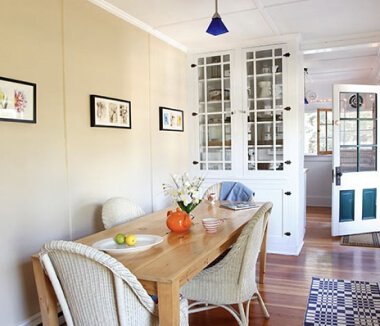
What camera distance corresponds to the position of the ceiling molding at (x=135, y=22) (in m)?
3.17

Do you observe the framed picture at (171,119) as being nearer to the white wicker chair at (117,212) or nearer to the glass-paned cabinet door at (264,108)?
the glass-paned cabinet door at (264,108)


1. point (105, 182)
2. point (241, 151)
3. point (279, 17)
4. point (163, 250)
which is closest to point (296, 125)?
point (241, 151)

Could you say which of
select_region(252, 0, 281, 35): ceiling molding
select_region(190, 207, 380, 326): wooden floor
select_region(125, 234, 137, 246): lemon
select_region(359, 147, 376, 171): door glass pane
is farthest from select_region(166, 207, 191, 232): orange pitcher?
select_region(359, 147, 376, 171): door glass pane

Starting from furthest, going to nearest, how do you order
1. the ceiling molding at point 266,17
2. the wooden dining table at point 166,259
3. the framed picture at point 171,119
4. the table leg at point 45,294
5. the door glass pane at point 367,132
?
the door glass pane at point 367,132 → the framed picture at point 171,119 → the ceiling molding at point 266,17 → the table leg at point 45,294 → the wooden dining table at point 166,259

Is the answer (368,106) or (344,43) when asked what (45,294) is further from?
(368,106)

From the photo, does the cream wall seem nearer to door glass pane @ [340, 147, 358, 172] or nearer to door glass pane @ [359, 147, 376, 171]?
door glass pane @ [340, 147, 358, 172]

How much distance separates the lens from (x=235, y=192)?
149 inches

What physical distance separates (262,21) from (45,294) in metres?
3.12

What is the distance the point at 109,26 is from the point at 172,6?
1.91 ft

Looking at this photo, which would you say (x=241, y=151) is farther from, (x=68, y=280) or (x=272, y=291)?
(x=68, y=280)

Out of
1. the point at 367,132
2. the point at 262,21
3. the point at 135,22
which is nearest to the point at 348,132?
the point at 367,132

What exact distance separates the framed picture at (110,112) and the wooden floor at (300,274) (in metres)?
1.74

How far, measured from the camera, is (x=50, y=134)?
268 centimetres

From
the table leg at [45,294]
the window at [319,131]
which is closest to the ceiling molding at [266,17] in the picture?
the table leg at [45,294]
